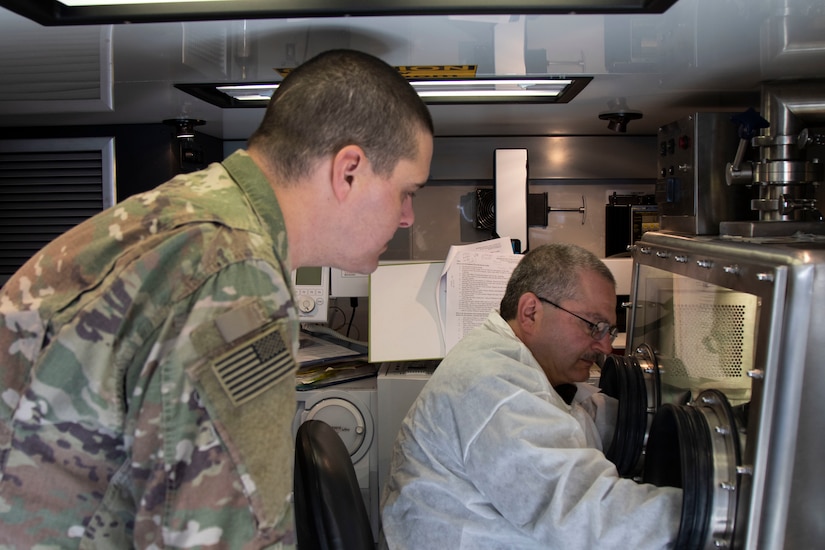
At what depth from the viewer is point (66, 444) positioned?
0.83 metres

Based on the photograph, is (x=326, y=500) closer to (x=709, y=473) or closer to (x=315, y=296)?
(x=709, y=473)

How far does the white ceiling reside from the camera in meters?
1.50

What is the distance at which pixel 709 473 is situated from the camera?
1.25 m

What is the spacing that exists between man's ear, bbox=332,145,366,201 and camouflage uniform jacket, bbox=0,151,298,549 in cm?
16

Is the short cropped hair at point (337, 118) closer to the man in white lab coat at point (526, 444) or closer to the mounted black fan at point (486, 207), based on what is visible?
the man in white lab coat at point (526, 444)

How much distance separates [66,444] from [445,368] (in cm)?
93

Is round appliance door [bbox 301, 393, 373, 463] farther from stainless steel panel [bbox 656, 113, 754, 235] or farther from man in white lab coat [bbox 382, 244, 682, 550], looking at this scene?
stainless steel panel [bbox 656, 113, 754, 235]

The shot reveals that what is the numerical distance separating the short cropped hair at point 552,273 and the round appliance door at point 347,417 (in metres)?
0.85

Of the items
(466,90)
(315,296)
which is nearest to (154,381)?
(466,90)

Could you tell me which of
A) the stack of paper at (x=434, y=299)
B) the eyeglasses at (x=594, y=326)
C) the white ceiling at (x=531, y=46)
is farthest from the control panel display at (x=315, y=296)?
the eyeglasses at (x=594, y=326)

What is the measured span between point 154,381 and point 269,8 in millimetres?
836

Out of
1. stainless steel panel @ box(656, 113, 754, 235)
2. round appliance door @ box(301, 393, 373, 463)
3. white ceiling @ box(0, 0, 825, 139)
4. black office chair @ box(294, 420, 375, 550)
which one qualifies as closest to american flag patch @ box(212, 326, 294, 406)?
black office chair @ box(294, 420, 375, 550)

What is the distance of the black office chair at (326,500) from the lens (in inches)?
54.4

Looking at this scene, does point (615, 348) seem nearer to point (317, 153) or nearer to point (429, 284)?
point (429, 284)
